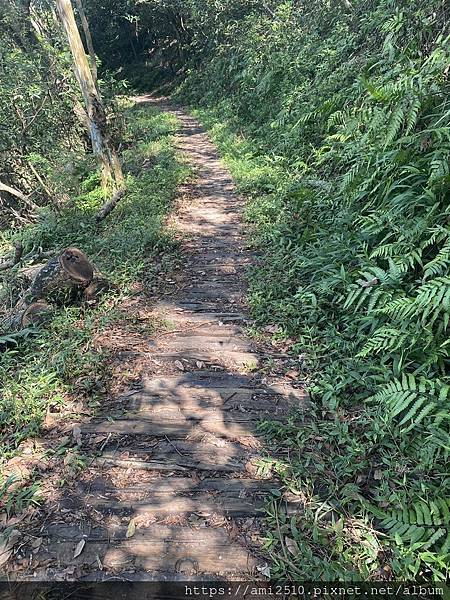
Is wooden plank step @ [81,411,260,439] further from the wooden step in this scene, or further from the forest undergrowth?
the wooden step

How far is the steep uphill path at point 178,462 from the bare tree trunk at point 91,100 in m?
5.43

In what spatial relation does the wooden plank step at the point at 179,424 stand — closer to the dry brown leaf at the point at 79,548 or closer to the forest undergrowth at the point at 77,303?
the forest undergrowth at the point at 77,303

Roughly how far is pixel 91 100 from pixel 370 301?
763 cm

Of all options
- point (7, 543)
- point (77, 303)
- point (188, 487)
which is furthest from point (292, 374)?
point (77, 303)

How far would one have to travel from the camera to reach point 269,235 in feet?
19.6

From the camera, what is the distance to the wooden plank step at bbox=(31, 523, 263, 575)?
7.88ft

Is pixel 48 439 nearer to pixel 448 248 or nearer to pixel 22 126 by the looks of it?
pixel 448 248

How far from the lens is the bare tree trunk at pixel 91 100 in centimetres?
803

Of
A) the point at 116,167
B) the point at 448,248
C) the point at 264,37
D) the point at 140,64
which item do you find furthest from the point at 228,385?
the point at 140,64

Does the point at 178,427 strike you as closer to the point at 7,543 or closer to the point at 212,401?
the point at 212,401

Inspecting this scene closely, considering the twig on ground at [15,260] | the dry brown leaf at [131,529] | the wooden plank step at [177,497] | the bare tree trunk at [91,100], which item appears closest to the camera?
the dry brown leaf at [131,529]

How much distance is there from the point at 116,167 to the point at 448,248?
815cm

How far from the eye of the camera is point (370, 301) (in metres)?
3.60

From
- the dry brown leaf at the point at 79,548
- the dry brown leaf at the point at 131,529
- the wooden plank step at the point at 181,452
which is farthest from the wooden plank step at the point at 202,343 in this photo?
the dry brown leaf at the point at 79,548
